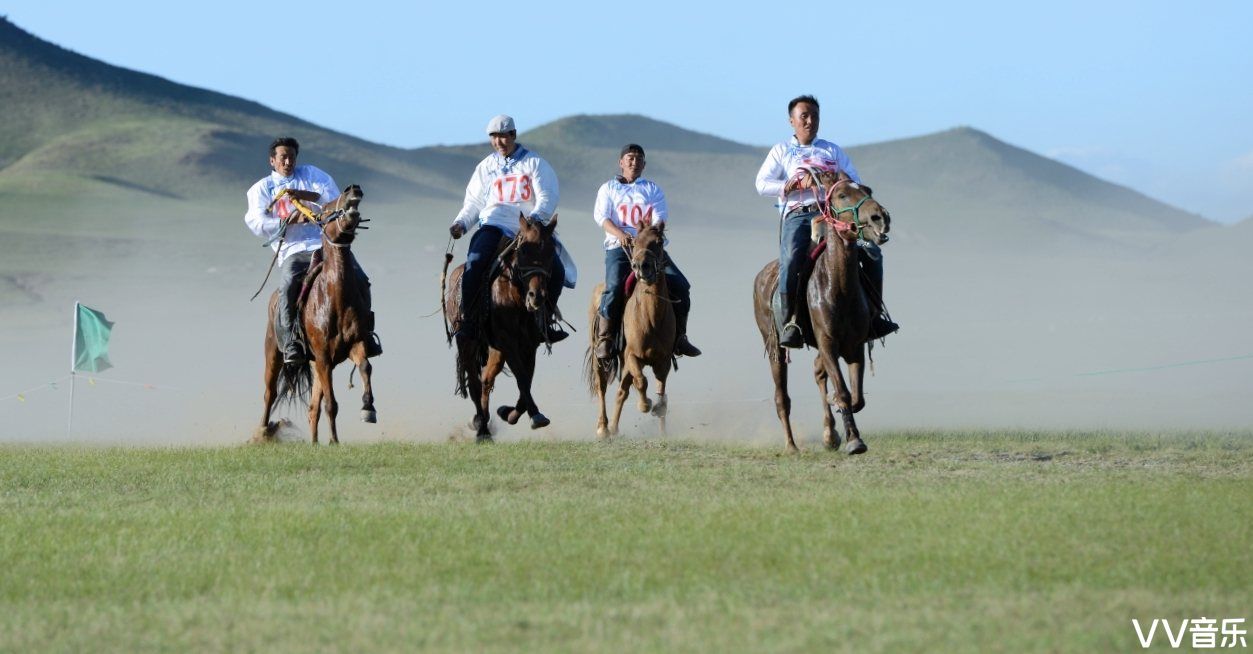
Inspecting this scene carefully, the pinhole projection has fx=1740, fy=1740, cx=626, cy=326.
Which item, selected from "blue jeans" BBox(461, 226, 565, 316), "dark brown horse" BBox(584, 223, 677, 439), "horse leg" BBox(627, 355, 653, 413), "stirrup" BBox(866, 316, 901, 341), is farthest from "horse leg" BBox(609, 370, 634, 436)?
"stirrup" BBox(866, 316, 901, 341)

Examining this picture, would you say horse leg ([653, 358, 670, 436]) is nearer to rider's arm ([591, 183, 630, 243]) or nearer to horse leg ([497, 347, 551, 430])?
rider's arm ([591, 183, 630, 243])

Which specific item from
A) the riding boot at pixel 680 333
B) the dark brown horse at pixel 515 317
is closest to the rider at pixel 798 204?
the dark brown horse at pixel 515 317

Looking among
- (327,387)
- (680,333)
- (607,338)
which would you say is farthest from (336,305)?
(680,333)

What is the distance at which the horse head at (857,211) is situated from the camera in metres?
13.2

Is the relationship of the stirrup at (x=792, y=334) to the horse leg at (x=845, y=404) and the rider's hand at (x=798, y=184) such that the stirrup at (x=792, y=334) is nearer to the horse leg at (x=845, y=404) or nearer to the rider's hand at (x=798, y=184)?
the horse leg at (x=845, y=404)

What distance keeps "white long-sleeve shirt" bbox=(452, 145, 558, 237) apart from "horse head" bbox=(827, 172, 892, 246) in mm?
3692

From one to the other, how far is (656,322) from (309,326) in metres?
3.48

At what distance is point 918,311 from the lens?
57250mm

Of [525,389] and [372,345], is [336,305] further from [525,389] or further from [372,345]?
[525,389]

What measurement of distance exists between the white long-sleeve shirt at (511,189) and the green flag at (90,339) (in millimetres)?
6147

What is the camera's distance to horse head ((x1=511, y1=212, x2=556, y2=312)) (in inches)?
627

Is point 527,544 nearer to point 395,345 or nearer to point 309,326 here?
point 309,326

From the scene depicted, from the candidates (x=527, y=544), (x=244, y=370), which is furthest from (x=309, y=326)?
(x=244, y=370)

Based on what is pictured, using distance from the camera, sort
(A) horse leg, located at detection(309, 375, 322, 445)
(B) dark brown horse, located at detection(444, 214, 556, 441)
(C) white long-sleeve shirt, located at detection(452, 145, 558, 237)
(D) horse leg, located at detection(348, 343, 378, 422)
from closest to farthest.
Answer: (D) horse leg, located at detection(348, 343, 378, 422), (B) dark brown horse, located at detection(444, 214, 556, 441), (A) horse leg, located at detection(309, 375, 322, 445), (C) white long-sleeve shirt, located at detection(452, 145, 558, 237)
